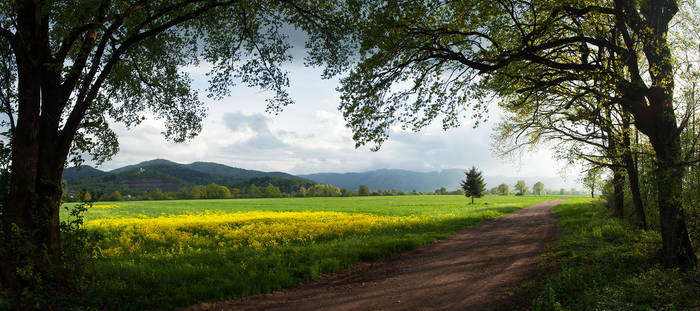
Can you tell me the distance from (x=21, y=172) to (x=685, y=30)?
18.6m

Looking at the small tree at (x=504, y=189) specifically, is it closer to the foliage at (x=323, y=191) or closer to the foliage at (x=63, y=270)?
the foliage at (x=323, y=191)

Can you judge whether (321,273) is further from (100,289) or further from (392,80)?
(392,80)

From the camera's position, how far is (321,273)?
10.1 meters

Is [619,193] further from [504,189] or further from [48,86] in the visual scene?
[504,189]

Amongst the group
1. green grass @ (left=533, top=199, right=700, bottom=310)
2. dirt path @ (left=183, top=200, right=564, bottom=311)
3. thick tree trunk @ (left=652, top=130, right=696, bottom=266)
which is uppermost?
thick tree trunk @ (left=652, top=130, right=696, bottom=266)

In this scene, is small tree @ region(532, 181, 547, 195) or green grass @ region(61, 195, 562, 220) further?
small tree @ region(532, 181, 547, 195)

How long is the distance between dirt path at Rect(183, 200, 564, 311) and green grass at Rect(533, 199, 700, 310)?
113cm

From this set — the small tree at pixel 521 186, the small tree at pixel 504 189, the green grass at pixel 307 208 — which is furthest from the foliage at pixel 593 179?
the small tree at pixel 504 189

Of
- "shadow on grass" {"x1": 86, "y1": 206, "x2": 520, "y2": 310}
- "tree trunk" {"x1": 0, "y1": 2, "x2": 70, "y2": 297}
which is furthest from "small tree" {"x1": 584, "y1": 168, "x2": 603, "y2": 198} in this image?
"tree trunk" {"x1": 0, "y1": 2, "x2": 70, "y2": 297}

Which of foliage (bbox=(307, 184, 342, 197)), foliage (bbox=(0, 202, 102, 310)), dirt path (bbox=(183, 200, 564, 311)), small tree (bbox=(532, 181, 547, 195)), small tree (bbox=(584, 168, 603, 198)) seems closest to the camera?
foliage (bbox=(0, 202, 102, 310))

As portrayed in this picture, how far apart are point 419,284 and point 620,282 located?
4916mm

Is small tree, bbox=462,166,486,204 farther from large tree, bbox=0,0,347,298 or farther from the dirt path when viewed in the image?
large tree, bbox=0,0,347,298

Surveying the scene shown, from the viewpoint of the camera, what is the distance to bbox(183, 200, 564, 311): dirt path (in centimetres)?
729

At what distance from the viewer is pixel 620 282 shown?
7.88 metres
